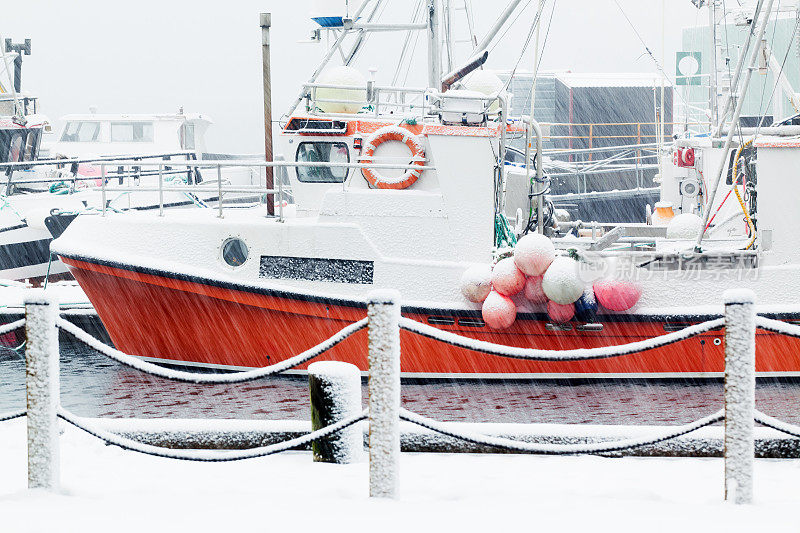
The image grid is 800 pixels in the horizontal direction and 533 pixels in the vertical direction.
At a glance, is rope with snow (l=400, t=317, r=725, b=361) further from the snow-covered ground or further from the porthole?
the porthole

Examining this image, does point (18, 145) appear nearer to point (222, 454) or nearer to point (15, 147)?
point (15, 147)

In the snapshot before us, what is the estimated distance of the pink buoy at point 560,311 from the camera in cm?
873

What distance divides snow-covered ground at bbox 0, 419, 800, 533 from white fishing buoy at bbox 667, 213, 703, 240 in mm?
5993

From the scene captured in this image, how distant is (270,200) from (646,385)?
13.7 feet

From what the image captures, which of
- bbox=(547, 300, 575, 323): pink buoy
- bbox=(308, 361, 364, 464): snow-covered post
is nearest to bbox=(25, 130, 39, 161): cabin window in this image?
bbox=(547, 300, 575, 323): pink buoy

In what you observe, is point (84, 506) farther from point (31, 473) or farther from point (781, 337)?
point (781, 337)

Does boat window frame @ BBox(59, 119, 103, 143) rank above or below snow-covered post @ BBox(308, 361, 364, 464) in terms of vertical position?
above

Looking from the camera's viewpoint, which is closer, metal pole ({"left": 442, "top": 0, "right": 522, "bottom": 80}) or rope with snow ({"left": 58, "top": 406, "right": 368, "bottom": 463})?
rope with snow ({"left": 58, "top": 406, "right": 368, "bottom": 463})

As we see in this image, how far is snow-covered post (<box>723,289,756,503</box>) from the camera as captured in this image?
405cm

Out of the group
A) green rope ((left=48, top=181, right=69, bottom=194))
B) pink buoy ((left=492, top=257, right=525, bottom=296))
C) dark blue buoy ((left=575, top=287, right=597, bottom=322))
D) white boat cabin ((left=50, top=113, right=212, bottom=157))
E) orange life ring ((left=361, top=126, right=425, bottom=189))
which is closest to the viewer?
pink buoy ((left=492, top=257, right=525, bottom=296))

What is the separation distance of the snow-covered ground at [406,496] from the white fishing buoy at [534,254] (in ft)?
12.0

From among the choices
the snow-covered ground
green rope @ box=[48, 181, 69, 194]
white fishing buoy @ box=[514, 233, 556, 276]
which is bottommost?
the snow-covered ground

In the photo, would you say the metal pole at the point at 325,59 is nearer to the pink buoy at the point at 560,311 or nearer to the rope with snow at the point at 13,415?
the pink buoy at the point at 560,311

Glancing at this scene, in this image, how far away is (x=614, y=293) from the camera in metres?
8.83
